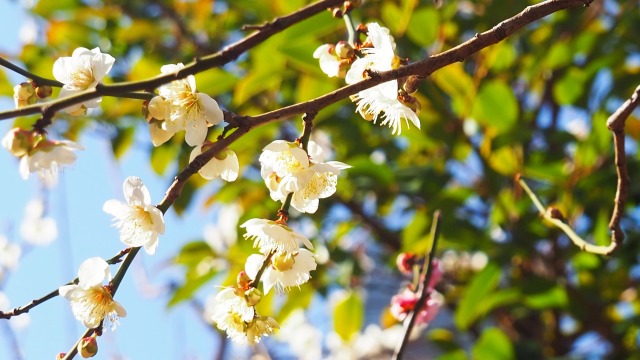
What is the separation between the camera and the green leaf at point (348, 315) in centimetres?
181

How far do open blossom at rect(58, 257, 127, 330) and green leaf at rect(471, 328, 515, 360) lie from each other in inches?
41.7

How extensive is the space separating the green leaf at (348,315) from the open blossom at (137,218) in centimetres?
109

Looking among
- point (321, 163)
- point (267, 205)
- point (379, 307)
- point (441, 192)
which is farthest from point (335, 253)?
point (379, 307)

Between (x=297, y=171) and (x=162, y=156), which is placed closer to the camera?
(x=297, y=171)

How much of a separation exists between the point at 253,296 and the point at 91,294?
0.15 metres

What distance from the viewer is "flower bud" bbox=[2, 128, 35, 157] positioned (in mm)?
633

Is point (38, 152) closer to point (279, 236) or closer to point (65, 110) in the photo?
point (65, 110)

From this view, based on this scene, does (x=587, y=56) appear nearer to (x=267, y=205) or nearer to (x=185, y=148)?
(x=267, y=205)

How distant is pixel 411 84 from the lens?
2.29ft

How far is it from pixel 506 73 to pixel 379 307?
2.75m

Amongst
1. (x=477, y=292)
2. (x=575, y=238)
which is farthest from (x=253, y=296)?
(x=477, y=292)

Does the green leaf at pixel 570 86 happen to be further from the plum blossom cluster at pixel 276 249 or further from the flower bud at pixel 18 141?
A: the flower bud at pixel 18 141

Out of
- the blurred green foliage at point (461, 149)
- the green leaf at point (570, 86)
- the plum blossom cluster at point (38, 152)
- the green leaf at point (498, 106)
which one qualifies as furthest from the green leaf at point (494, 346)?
the plum blossom cluster at point (38, 152)

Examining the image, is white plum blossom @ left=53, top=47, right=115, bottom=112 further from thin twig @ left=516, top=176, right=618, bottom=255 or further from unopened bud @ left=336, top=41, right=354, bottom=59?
thin twig @ left=516, top=176, right=618, bottom=255
